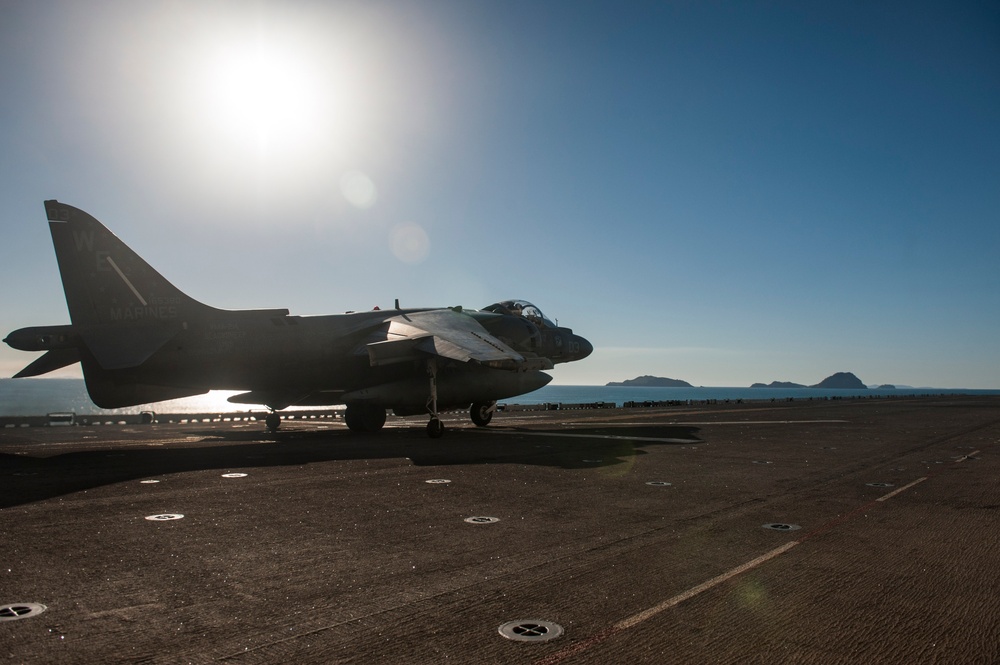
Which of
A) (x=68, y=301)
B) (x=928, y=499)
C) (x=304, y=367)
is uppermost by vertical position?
(x=68, y=301)

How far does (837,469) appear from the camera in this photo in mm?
14578

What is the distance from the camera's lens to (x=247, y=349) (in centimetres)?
2267

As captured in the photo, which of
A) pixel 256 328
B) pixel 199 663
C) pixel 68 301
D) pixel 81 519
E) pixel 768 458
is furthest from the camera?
pixel 256 328

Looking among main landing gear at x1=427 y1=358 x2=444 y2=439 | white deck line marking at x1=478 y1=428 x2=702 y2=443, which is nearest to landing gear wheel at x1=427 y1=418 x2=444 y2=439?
main landing gear at x1=427 y1=358 x2=444 y2=439

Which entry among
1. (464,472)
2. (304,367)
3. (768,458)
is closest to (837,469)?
(768,458)

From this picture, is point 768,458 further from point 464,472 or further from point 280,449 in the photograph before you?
point 280,449

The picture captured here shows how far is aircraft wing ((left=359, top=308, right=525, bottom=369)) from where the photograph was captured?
2142cm

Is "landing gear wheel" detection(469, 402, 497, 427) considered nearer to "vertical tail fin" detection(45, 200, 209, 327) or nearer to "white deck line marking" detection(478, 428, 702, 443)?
"white deck line marking" detection(478, 428, 702, 443)

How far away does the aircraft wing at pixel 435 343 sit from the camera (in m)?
21.4

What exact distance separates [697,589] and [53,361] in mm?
22208

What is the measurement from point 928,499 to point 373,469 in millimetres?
10440

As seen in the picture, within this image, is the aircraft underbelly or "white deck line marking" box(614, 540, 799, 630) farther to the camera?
the aircraft underbelly

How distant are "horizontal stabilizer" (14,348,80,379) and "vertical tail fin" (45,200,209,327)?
3.93 feet

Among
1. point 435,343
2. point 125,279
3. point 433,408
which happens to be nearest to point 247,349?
point 125,279
